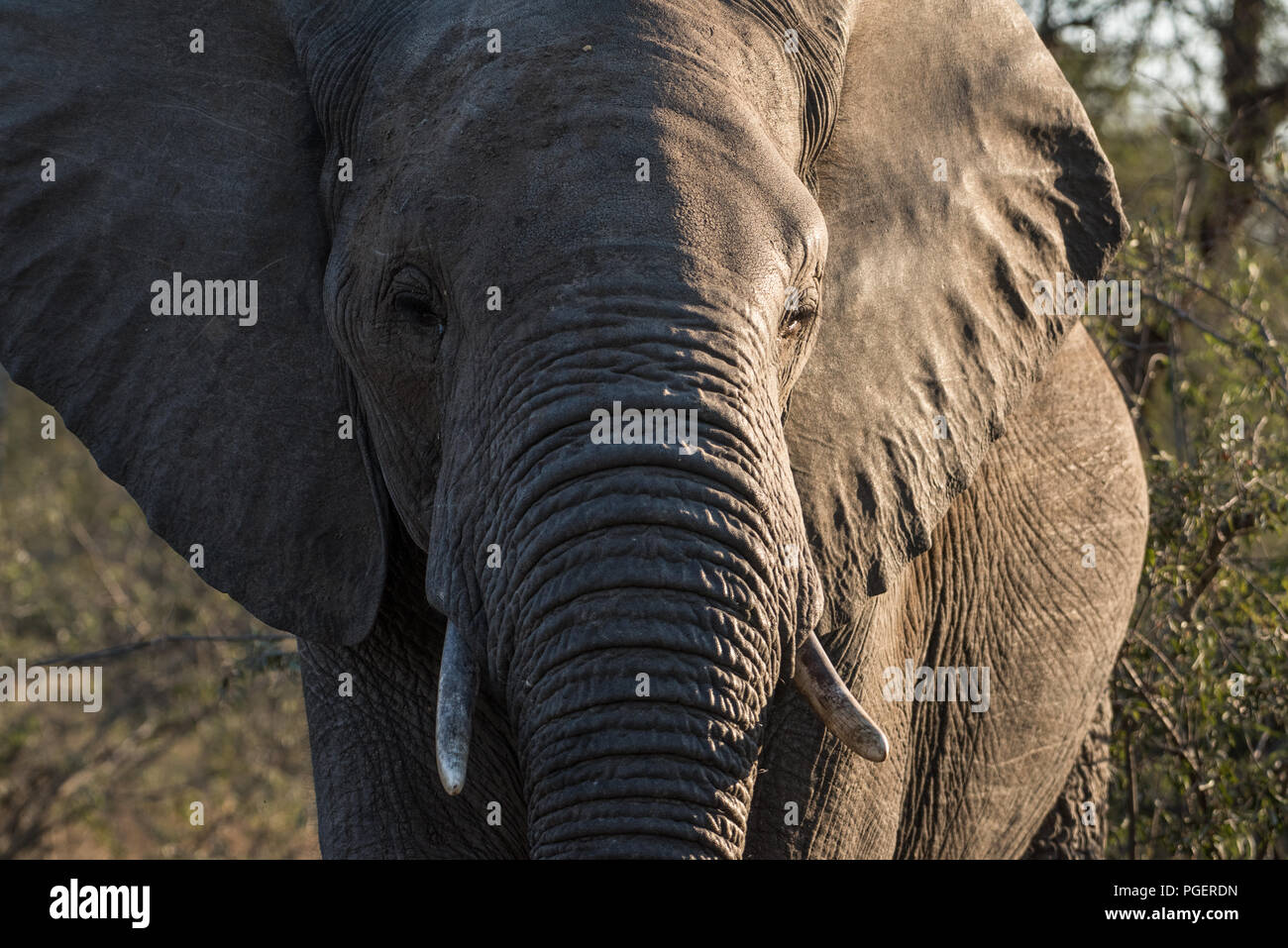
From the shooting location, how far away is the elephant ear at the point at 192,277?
Answer: 3.49m

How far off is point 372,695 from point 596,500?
1.37m

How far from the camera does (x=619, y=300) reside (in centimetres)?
281

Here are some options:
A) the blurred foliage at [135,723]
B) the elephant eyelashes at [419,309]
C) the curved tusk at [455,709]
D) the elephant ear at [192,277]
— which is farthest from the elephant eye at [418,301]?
the blurred foliage at [135,723]

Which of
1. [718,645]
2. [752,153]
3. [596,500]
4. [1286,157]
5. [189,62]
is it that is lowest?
[718,645]

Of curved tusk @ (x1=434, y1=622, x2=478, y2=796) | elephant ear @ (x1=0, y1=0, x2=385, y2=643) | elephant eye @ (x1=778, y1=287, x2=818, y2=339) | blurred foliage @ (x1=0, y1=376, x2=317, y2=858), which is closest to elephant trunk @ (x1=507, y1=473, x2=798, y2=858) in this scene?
curved tusk @ (x1=434, y1=622, x2=478, y2=796)

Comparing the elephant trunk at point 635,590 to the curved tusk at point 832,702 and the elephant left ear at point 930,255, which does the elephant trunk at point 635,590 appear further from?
the elephant left ear at point 930,255

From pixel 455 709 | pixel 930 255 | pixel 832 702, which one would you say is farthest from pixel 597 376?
pixel 930 255

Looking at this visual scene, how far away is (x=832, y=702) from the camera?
307cm

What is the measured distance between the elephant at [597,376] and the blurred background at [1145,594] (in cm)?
85

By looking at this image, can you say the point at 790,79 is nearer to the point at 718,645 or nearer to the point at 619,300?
the point at 619,300

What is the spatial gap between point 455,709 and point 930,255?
1483 mm

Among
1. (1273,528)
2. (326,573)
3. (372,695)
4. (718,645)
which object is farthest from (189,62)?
(1273,528)

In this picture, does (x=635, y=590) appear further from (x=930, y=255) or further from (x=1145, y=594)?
(x=1145, y=594)
